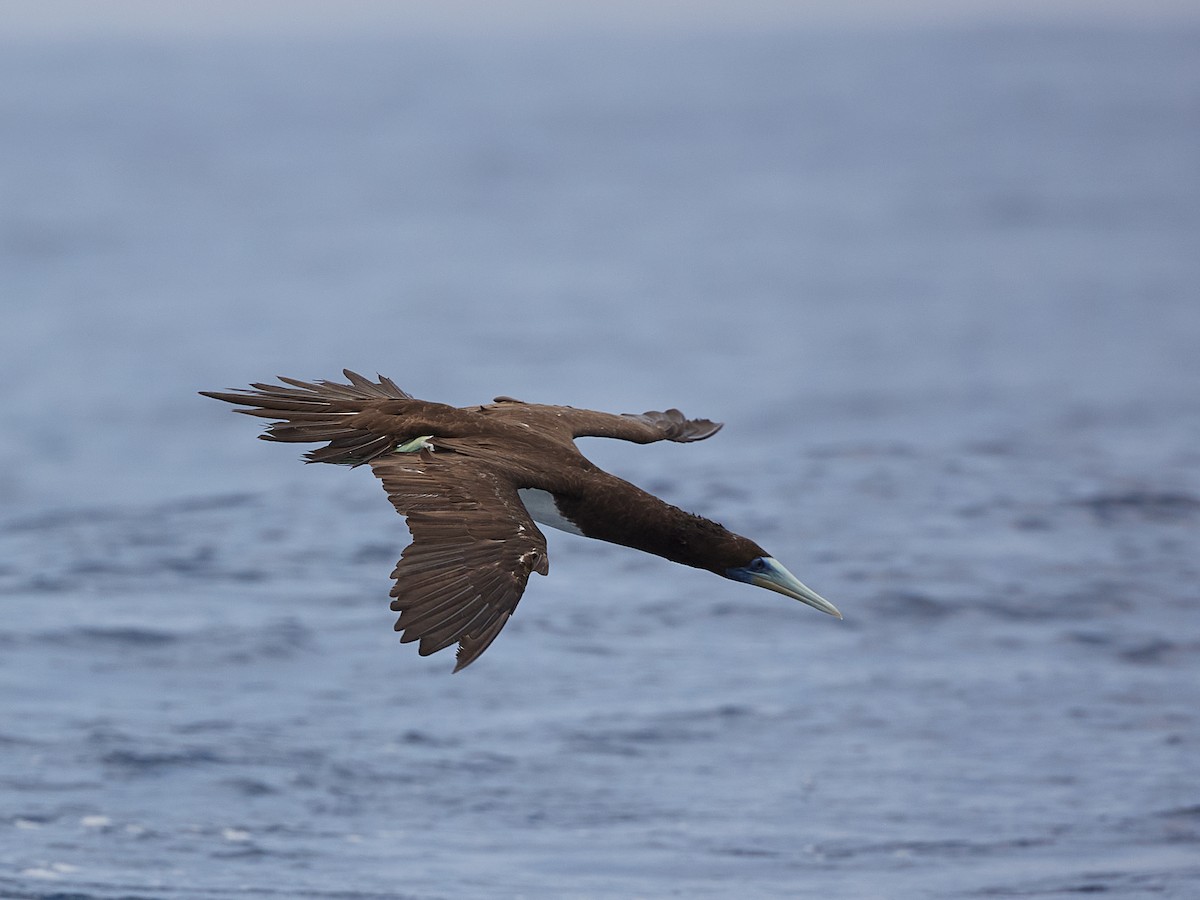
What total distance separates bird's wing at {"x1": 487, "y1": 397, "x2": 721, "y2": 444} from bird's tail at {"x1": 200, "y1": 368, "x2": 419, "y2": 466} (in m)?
0.72

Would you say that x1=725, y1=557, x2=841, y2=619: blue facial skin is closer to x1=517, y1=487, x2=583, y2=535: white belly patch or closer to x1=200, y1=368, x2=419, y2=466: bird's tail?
x1=517, y1=487, x2=583, y2=535: white belly patch

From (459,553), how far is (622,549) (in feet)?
45.0

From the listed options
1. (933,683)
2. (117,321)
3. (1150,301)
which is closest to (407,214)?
(117,321)

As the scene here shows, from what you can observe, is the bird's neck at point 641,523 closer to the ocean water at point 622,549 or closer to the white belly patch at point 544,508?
the white belly patch at point 544,508

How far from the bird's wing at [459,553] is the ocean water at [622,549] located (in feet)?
16.5

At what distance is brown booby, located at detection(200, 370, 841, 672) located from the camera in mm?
8703

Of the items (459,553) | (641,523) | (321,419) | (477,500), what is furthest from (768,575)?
(321,419)

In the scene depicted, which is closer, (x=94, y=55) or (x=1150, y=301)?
(x=1150, y=301)

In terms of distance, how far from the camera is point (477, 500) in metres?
9.16

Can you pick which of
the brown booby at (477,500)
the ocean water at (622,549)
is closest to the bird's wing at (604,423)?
the brown booby at (477,500)

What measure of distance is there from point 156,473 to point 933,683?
11338 millimetres

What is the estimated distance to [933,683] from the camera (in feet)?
61.1

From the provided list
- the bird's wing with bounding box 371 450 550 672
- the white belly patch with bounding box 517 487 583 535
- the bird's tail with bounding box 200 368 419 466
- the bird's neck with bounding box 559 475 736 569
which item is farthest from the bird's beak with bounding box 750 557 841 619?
the bird's tail with bounding box 200 368 419 466

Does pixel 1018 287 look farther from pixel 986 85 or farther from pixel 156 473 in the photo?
pixel 986 85
